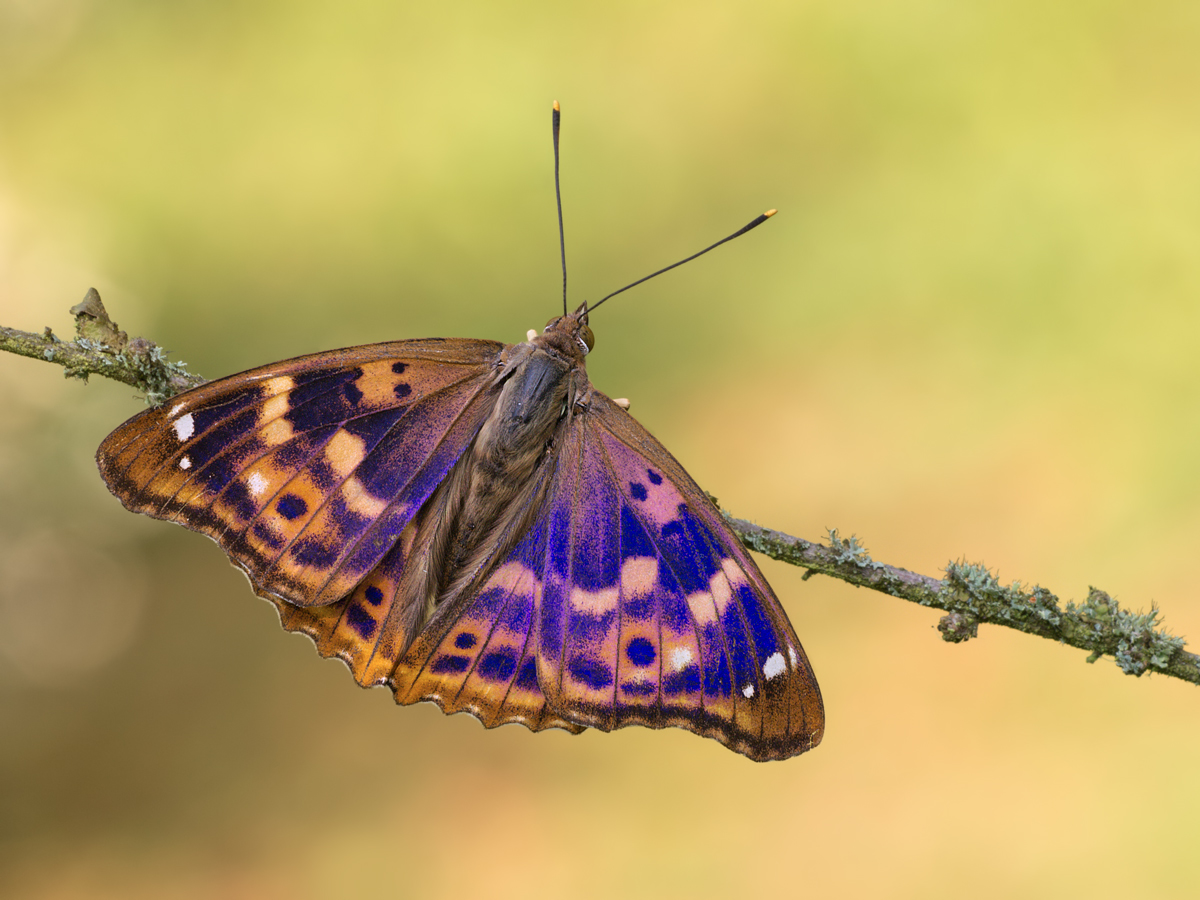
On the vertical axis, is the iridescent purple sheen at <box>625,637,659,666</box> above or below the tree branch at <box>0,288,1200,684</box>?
below

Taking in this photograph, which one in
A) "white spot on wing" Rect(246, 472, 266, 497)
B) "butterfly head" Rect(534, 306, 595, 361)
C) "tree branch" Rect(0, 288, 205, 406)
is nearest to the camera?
"tree branch" Rect(0, 288, 205, 406)

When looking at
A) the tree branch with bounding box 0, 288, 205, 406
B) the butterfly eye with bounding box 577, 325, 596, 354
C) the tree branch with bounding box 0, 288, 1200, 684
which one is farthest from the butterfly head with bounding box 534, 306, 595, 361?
the tree branch with bounding box 0, 288, 205, 406

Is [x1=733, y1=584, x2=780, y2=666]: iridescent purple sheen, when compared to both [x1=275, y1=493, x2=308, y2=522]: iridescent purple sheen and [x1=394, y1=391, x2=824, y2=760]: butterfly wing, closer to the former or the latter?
[x1=394, y1=391, x2=824, y2=760]: butterfly wing

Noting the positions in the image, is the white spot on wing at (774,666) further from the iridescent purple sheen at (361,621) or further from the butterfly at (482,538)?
the iridescent purple sheen at (361,621)

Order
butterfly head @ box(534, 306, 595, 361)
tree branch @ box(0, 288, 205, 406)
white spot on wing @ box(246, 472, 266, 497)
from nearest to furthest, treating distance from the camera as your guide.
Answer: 1. tree branch @ box(0, 288, 205, 406)
2. white spot on wing @ box(246, 472, 266, 497)
3. butterfly head @ box(534, 306, 595, 361)

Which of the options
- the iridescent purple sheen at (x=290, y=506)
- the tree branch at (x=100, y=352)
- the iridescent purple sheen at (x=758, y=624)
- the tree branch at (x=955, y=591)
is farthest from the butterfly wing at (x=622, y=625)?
the tree branch at (x=100, y=352)

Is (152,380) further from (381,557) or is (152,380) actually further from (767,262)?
(767,262)

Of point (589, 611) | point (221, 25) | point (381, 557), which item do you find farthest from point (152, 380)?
point (221, 25)
